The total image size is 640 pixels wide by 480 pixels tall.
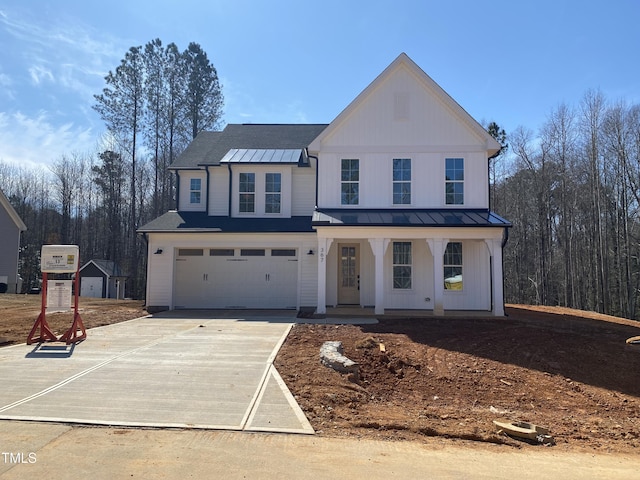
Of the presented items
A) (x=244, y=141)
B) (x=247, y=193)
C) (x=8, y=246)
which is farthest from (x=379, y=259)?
(x=8, y=246)

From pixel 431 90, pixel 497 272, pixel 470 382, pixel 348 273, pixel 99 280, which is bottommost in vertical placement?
pixel 470 382

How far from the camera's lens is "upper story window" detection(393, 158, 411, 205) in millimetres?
16516

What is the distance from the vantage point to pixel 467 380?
8094 millimetres

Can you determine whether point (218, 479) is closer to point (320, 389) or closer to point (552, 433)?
point (320, 389)

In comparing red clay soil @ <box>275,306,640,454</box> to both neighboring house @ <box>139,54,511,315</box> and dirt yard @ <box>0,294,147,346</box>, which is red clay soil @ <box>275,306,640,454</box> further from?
dirt yard @ <box>0,294,147,346</box>

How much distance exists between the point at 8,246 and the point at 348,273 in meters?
24.8

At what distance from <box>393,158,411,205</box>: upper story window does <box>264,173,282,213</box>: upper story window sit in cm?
497

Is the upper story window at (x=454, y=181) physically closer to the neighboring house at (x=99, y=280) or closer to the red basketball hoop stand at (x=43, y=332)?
the red basketball hoop stand at (x=43, y=332)

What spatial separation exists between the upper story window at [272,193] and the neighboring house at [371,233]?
712 millimetres

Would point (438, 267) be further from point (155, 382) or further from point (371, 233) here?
point (155, 382)

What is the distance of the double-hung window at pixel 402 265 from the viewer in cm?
1639

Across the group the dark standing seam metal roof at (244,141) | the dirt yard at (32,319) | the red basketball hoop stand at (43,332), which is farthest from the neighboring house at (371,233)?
the red basketball hoop stand at (43,332)

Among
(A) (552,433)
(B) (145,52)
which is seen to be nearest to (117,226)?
(B) (145,52)

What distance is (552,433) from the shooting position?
5617 millimetres
